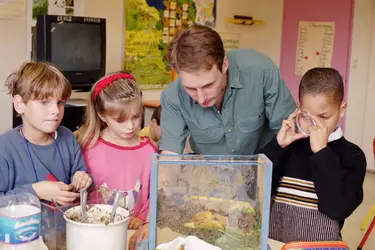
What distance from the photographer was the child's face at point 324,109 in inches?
61.1

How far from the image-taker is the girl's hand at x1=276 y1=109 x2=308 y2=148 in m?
1.55

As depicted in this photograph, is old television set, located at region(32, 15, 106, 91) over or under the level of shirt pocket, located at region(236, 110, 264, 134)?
over

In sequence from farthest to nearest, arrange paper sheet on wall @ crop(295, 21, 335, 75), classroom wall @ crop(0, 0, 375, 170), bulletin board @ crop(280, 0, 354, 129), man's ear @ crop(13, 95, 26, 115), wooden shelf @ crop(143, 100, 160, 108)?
paper sheet on wall @ crop(295, 21, 335, 75), bulletin board @ crop(280, 0, 354, 129), wooden shelf @ crop(143, 100, 160, 108), classroom wall @ crop(0, 0, 375, 170), man's ear @ crop(13, 95, 26, 115)

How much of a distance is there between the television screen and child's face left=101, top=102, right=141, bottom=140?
5.06ft

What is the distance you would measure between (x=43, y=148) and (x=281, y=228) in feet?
2.62

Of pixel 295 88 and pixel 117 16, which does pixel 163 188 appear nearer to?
pixel 117 16

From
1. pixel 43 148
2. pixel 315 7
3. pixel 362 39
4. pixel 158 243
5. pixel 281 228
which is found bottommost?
pixel 281 228

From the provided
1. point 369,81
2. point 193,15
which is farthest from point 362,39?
point 193,15

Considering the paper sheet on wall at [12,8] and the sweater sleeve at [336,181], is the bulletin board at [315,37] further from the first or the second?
the sweater sleeve at [336,181]

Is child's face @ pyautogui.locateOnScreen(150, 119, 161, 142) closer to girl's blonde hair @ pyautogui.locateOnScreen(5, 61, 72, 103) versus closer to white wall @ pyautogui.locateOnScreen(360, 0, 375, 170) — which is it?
girl's blonde hair @ pyautogui.locateOnScreen(5, 61, 72, 103)

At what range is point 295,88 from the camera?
531 centimetres

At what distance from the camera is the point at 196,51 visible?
1.49 meters

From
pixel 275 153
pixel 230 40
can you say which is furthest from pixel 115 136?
pixel 230 40

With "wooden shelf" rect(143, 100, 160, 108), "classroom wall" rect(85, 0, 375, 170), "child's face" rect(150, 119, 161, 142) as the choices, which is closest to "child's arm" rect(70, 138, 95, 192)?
"child's face" rect(150, 119, 161, 142)
